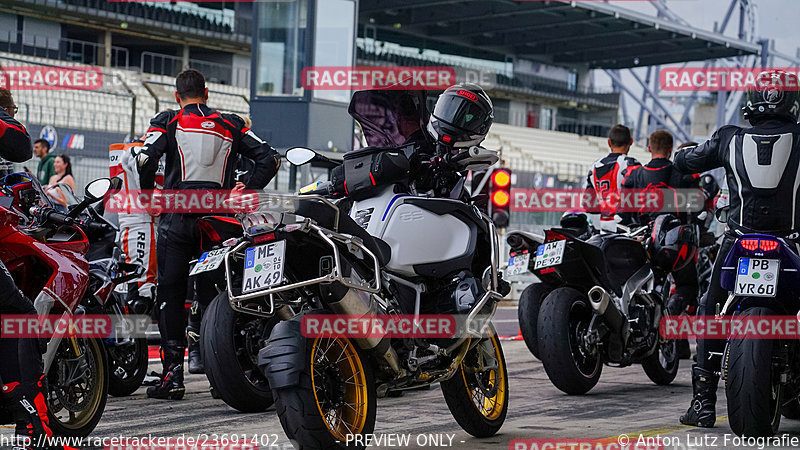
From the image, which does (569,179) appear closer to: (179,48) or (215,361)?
(215,361)

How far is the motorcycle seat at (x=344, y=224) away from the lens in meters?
4.36

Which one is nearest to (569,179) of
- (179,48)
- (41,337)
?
(41,337)

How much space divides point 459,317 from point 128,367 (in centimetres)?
270

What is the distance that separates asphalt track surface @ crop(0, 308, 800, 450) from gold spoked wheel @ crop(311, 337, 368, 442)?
0.73m

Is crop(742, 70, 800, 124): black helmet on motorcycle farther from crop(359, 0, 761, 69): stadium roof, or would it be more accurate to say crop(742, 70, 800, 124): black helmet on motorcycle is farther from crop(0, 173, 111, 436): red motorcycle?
crop(359, 0, 761, 69): stadium roof

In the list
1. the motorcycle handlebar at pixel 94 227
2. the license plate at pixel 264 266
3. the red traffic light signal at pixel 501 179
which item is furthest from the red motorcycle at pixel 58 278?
the red traffic light signal at pixel 501 179

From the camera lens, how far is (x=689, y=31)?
45.6m

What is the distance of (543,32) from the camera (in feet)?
158

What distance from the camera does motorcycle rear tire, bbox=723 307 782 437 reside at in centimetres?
538

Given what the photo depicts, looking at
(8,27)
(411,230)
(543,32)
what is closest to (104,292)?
(411,230)

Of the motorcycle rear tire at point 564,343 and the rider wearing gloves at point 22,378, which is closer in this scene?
the rider wearing gloves at point 22,378

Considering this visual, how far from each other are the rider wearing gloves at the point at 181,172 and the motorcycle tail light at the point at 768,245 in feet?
10.9

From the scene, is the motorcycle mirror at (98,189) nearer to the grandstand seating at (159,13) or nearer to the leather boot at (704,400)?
the leather boot at (704,400)

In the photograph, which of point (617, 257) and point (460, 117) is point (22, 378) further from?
point (617, 257)
